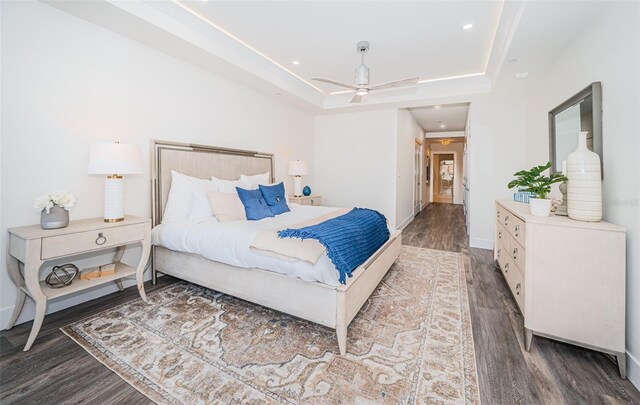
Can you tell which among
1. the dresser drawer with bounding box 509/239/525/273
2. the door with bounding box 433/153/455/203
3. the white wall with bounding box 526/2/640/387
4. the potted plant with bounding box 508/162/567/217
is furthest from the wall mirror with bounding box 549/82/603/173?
the door with bounding box 433/153/455/203

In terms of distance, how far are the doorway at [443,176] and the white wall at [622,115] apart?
10.2 m

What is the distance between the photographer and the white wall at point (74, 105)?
2098mm

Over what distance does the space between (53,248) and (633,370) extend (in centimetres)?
381

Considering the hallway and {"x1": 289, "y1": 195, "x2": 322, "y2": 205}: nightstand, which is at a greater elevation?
{"x1": 289, "y1": 195, "x2": 322, "y2": 205}: nightstand

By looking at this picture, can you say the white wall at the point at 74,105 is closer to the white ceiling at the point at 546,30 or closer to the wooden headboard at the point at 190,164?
the wooden headboard at the point at 190,164

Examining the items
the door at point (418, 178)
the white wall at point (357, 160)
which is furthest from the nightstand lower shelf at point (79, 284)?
the door at point (418, 178)

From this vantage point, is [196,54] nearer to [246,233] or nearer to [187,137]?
[187,137]

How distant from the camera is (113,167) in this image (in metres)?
2.28

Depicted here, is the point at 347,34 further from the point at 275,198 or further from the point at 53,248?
the point at 53,248

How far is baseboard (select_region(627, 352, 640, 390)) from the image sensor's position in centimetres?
155

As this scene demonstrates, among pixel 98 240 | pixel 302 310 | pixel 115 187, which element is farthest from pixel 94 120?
pixel 302 310

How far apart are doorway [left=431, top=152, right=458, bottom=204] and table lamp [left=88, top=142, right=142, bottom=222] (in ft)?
38.4

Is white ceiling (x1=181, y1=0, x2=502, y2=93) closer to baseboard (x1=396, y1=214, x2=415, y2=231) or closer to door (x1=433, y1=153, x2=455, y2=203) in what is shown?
baseboard (x1=396, y1=214, x2=415, y2=231)

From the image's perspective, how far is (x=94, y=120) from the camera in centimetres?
254
